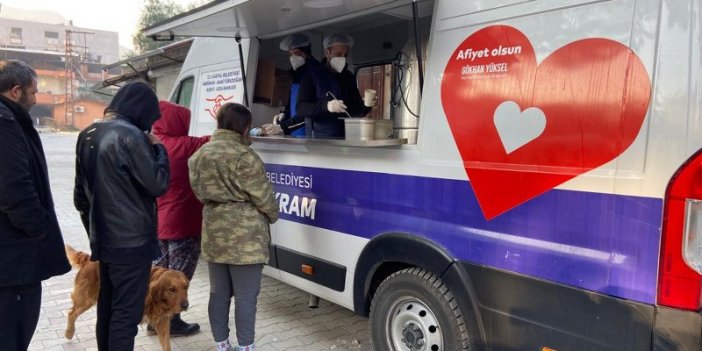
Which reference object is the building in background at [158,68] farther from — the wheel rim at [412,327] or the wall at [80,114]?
the wall at [80,114]

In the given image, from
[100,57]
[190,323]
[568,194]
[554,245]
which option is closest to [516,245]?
[554,245]

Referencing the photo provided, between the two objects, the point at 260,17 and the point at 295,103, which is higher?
the point at 260,17

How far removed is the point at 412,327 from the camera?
2717 mm

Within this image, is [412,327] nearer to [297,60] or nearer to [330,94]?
[330,94]

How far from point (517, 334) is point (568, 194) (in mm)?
699

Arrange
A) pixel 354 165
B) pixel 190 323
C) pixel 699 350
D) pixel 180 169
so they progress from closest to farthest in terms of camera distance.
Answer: pixel 699 350, pixel 354 165, pixel 180 169, pixel 190 323

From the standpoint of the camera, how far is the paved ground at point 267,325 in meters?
3.56

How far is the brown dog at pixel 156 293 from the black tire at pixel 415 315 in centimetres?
126

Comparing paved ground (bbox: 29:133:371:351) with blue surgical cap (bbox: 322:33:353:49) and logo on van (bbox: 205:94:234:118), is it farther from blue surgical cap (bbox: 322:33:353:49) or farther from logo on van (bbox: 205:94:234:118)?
blue surgical cap (bbox: 322:33:353:49)

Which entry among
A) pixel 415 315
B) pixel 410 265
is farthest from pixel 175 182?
pixel 415 315

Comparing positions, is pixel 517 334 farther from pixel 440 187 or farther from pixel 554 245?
pixel 440 187

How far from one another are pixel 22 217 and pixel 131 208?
51 cm

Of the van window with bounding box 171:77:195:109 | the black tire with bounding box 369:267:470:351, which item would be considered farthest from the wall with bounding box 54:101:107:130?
the black tire with bounding box 369:267:470:351

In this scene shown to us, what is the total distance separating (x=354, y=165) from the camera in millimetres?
3043
